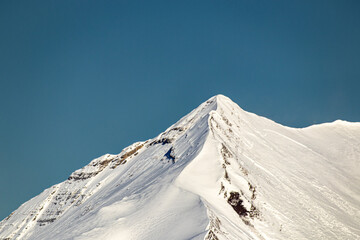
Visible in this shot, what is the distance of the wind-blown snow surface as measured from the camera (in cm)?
4931

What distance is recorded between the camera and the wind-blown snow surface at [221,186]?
4931cm

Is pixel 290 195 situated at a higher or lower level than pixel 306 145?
lower

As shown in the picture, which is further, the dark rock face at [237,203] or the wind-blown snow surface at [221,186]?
the dark rock face at [237,203]

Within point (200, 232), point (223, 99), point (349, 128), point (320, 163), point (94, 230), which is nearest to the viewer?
point (200, 232)

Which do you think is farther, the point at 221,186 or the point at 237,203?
the point at 237,203

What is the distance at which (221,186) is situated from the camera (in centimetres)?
5759

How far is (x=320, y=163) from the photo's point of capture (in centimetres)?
9444

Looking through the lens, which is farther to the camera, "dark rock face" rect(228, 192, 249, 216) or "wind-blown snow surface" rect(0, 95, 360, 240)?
"dark rock face" rect(228, 192, 249, 216)

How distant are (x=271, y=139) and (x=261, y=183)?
27.0m

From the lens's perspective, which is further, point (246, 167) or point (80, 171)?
point (80, 171)

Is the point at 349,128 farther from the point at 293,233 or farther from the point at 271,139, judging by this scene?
the point at 293,233

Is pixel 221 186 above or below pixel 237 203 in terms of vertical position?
above

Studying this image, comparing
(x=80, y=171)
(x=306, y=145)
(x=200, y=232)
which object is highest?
(x=80, y=171)

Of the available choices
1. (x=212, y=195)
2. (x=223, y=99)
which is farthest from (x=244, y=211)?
(x=223, y=99)
